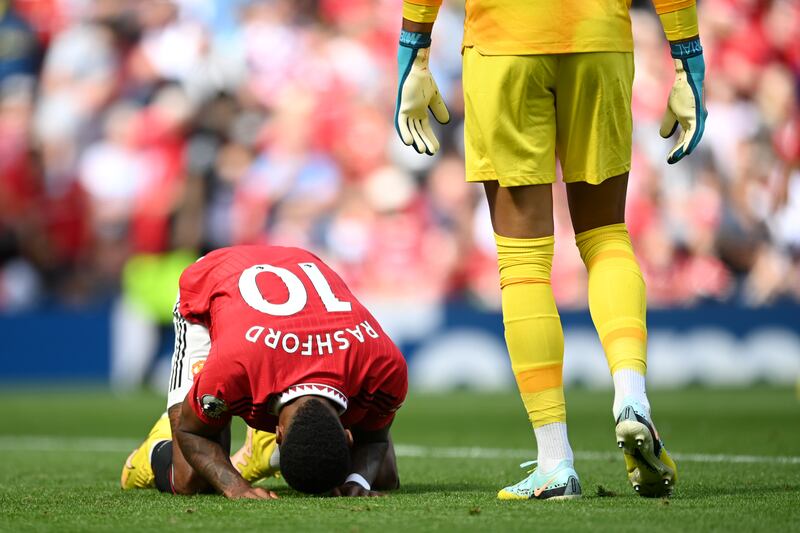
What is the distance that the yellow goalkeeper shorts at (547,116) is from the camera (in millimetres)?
3512

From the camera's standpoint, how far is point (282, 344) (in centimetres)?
361

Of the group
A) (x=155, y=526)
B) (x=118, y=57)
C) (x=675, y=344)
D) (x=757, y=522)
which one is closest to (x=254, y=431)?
(x=155, y=526)

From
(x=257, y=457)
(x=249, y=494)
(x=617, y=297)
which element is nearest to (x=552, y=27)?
(x=617, y=297)

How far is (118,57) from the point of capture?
41.9 feet

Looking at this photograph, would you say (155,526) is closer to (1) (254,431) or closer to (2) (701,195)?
(1) (254,431)

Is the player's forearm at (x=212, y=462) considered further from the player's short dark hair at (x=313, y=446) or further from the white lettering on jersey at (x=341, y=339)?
the white lettering on jersey at (x=341, y=339)

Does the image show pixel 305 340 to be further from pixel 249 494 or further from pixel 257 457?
pixel 257 457

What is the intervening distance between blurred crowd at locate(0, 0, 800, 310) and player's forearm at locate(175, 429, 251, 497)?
312 inches

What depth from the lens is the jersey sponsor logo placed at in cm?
361

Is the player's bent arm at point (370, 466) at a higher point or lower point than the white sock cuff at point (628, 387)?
lower

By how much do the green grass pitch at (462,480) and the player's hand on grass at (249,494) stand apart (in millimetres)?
80

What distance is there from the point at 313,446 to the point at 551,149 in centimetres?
106

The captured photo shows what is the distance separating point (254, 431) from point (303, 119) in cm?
854

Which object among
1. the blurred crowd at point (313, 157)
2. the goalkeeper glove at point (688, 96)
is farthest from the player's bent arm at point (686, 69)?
the blurred crowd at point (313, 157)
